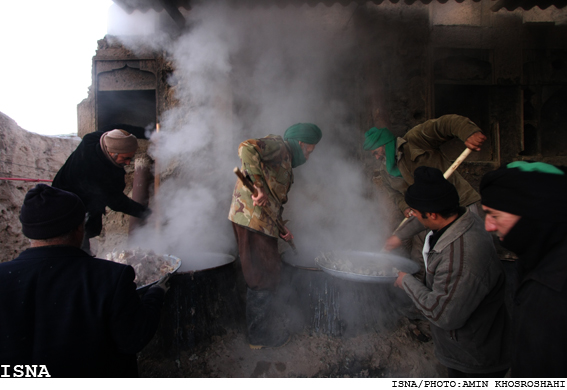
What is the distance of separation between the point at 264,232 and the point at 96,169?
1984mm

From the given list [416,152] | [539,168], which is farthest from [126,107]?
[539,168]

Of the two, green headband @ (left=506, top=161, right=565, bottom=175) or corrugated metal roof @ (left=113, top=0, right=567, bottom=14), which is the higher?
corrugated metal roof @ (left=113, top=0, right=567, bottom=14)

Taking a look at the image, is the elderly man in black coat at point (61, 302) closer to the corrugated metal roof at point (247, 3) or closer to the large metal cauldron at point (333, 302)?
the large metal cauldron at point (333, 302)

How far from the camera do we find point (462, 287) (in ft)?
5.92

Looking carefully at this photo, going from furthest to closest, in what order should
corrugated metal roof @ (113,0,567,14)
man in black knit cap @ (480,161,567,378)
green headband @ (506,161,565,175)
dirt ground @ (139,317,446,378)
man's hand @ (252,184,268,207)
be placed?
corrugated metal roof @ (113,0,567,14)
dirt ground @ (139,317,446,378)
man's hand @ (252,184,268,207)
green headband @ (506,161,565,175)
man in black knit cap @ (480,161,567,378)

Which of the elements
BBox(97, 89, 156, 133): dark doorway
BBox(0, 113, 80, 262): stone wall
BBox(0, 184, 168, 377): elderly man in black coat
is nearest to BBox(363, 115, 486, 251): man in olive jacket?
BBox(0, 184, 168, 377): elderly man in black coat

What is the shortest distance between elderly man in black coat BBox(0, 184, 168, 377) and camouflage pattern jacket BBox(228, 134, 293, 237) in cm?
151

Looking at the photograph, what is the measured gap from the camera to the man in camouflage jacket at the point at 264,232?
3.11 meters

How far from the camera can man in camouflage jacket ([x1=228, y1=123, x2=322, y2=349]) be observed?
311cm

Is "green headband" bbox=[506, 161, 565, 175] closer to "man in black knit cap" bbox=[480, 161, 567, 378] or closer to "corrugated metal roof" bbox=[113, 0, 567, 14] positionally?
"man in black knit cap" bbox=[480, 161, 567, 378]

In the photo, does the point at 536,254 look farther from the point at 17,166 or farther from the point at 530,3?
the point at 17,166

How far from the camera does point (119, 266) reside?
5.41 feet

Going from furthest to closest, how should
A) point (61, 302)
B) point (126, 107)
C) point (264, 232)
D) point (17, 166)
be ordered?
point (17, 166), point (126, 107), point (264, 232), point (61, 302)

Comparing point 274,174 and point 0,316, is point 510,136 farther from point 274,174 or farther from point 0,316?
point 0,316
